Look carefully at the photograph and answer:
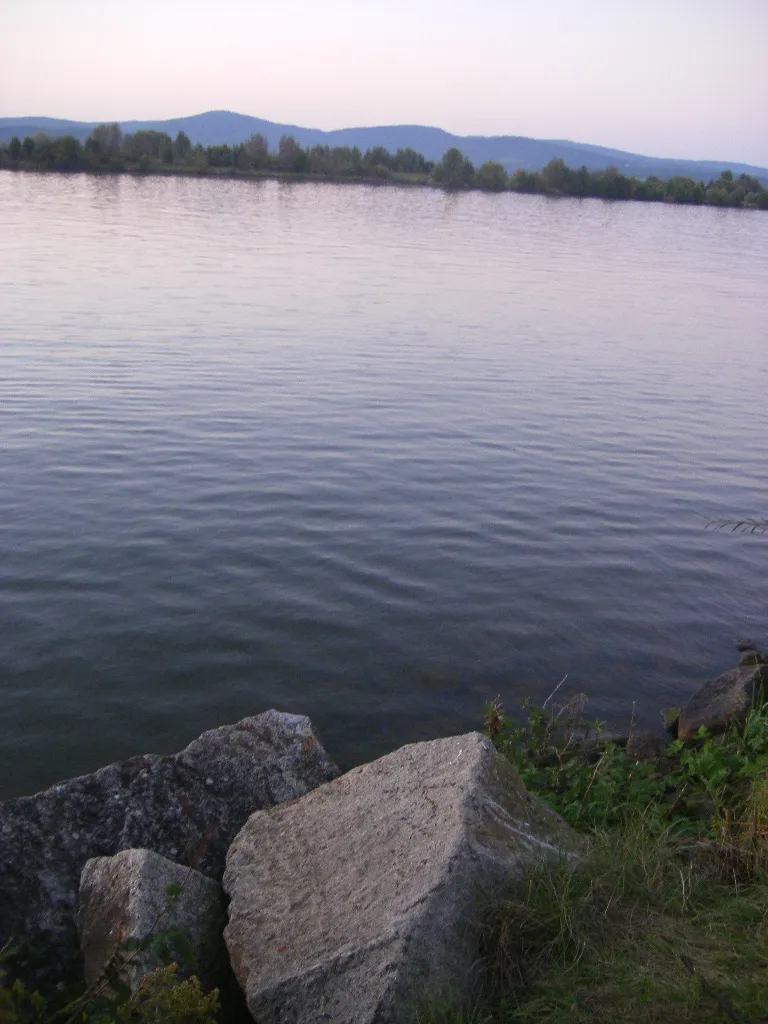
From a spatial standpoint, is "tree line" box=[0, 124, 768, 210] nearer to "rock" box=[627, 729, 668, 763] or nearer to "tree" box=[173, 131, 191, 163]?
"tree" box=[173, 131, 191, 163]

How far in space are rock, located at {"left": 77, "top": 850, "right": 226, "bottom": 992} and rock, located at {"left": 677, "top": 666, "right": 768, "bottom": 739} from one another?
15.8ft

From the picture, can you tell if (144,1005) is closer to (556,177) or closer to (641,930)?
(641,930)

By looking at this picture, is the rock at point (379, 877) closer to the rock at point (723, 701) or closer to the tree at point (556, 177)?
the rock at point (723, 701)

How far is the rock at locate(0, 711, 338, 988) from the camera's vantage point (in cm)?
500

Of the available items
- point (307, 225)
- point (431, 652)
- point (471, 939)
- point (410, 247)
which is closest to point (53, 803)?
point (471, 939)

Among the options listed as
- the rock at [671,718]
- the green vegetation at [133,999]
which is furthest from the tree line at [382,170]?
the green vegetation at [133,999]

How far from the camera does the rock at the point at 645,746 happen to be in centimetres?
768

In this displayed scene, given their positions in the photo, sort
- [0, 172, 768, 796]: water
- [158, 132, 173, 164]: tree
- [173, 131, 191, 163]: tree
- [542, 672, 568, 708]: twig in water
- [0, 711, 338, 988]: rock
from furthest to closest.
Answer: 1. [173, 131, 191, 163]: tree
2. [158, 132, 173, 164]: tree
3. [0, 172, 768, 796]: water
4. [542, 672, 568, 708]: twig in water
5. [0, 711, 338, 988]: rock

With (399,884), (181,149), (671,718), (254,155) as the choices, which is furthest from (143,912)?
(181,149)

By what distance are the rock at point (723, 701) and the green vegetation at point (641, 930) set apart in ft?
6.23

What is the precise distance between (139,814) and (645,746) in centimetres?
428

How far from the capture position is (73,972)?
4910 millimetres

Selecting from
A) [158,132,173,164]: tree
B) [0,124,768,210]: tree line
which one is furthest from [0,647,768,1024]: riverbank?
[158,132,173,164]: tree

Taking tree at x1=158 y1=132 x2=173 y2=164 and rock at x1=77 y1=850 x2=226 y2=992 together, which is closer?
rock at x1=77 y1=850 x2=226 y2=992
